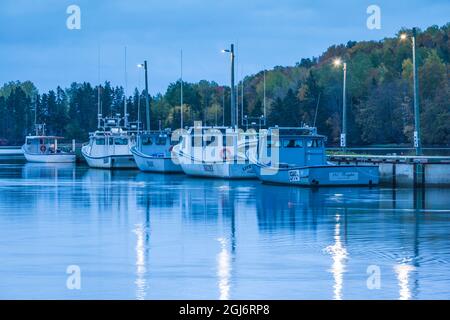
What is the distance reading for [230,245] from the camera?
27797 millimetres

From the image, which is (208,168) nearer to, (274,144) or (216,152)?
(216,152)

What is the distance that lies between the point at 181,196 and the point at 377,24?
1288 centimetres

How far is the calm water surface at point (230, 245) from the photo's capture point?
20.4m

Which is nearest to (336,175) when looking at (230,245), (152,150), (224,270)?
(230,245)

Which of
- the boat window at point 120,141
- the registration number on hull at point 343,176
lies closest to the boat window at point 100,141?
the boat window at point 120,141

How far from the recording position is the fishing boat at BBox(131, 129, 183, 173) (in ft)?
250

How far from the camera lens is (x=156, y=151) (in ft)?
266

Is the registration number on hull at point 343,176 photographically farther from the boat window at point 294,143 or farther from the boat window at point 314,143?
the boat window at point 294,143

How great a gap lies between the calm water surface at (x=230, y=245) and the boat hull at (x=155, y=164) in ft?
79.6

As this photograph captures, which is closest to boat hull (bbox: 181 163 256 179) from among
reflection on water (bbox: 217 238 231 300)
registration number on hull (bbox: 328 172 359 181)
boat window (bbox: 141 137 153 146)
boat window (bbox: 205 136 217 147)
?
boat window (bbox: 205 136 217 147)

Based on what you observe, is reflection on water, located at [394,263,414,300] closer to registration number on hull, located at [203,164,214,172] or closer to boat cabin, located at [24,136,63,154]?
registration number on hull, located at [203,164,214,172]

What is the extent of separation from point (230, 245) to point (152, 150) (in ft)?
176

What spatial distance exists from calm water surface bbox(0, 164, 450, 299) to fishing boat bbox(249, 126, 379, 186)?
120 inches
